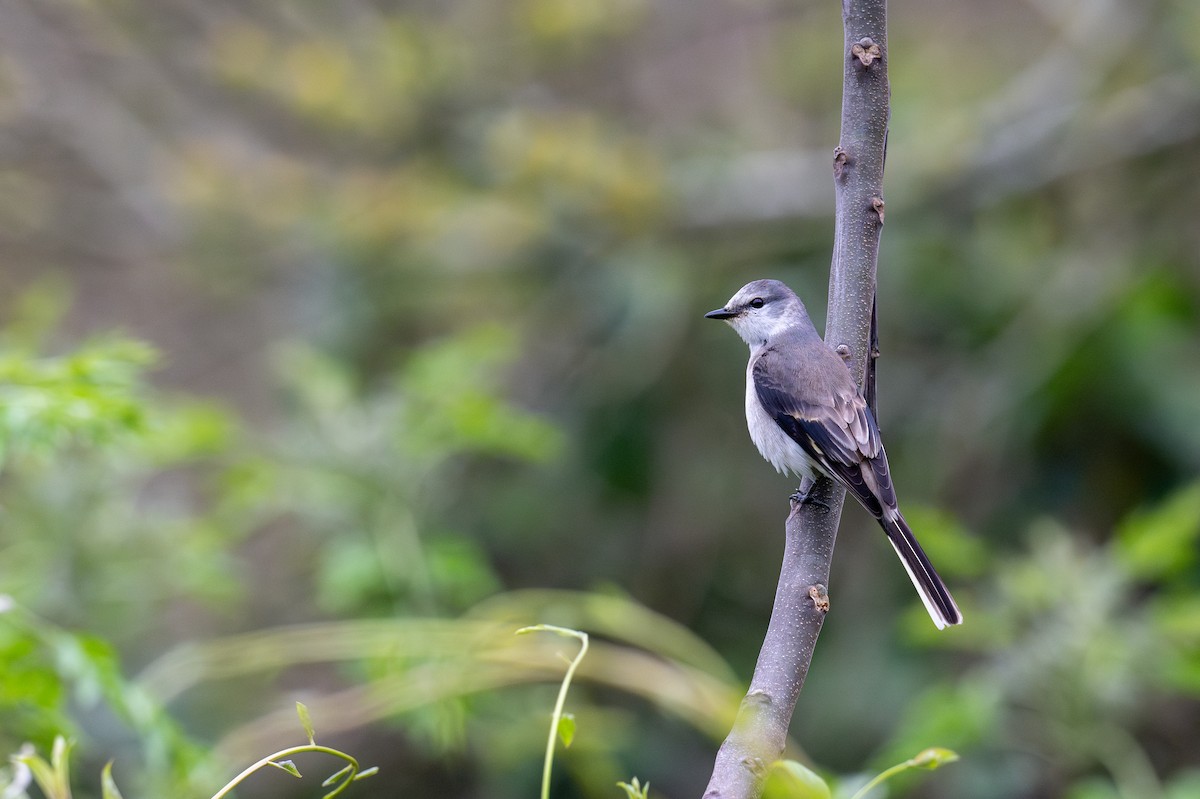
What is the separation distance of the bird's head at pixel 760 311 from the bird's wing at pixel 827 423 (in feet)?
1.04

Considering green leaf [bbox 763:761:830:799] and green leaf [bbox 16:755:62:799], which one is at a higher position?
green leaf [bbox 763:761:830:799]

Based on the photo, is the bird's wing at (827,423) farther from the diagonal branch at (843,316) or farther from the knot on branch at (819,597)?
the knot on branch at (819,597)

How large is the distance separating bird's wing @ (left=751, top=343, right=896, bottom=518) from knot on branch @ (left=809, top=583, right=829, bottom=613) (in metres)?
0.56

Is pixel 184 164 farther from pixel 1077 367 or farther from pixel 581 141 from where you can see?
pixel 1077 367

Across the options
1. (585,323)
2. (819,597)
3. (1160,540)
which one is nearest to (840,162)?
(819,597)

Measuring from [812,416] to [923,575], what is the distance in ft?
1.78

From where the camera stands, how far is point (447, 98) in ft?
18.1

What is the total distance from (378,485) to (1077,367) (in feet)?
10.4

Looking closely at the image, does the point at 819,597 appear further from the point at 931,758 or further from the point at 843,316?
the point at 843,316

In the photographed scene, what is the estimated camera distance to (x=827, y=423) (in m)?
2.47

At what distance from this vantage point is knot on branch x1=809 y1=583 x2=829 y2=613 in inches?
55.4

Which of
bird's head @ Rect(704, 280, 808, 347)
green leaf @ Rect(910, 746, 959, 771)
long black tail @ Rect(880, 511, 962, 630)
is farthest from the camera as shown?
bird's head @ Rect(704, 280, 808, 347)

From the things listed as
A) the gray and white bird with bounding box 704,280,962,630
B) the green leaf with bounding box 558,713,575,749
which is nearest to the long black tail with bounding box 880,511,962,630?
the gray and white bird with bounding box 704,280,962,630

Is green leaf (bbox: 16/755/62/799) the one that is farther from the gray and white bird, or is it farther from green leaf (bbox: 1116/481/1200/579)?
green leaf (bbox: 1116/481/1200/579)
